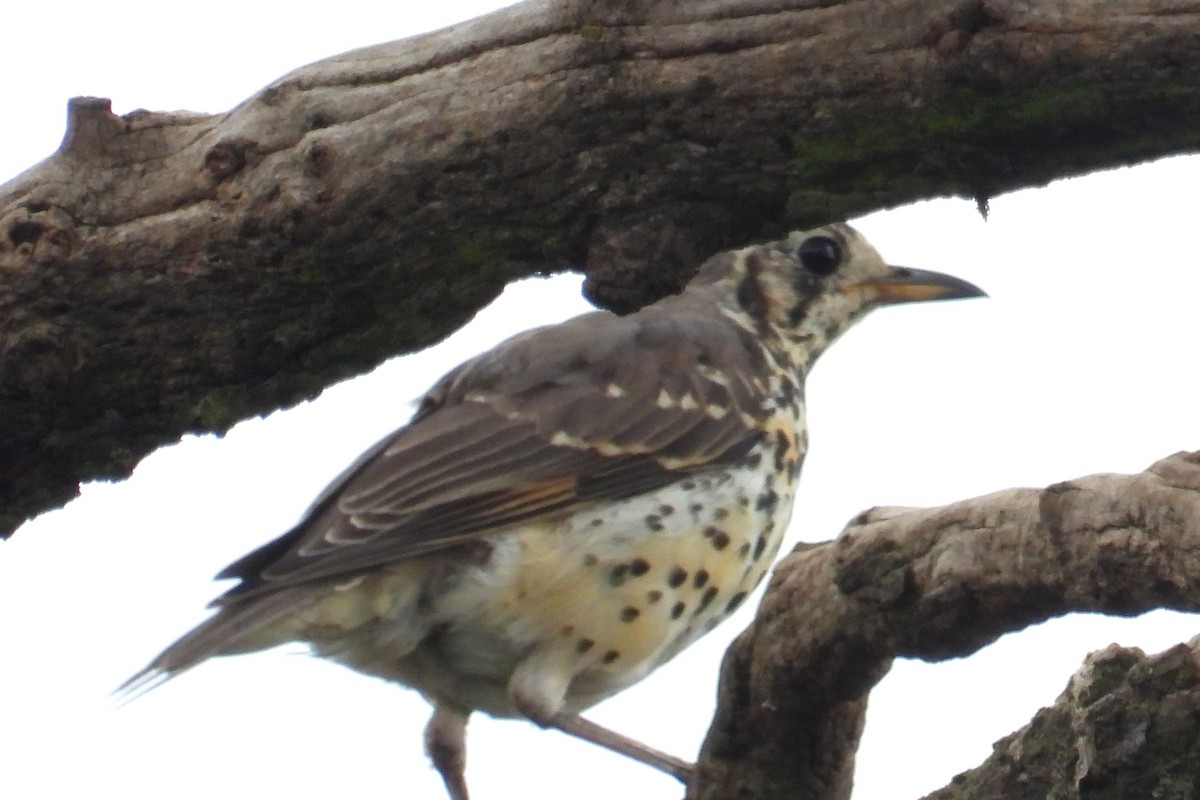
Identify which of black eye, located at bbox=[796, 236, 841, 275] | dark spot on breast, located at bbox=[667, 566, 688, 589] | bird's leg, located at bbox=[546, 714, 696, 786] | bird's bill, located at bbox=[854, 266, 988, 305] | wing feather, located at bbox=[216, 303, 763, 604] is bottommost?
bird's leg, located at bbox=[546, 714, 696, 786]

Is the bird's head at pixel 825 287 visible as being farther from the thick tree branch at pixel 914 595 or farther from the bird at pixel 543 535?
the thick tree branch at pixel 914 595

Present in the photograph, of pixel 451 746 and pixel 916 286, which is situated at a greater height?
pixel 916 286

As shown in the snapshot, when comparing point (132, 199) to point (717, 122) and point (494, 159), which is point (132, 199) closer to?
point (494, 159)

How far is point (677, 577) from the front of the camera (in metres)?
5.99

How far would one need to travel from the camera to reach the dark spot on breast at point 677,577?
5.98 meters

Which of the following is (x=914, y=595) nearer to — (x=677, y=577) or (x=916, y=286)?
(x=677, y=577)

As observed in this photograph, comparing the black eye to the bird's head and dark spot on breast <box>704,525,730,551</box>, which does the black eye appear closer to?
the bird's head

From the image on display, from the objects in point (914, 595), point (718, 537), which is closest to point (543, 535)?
point (718, 537)

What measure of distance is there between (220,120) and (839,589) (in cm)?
192

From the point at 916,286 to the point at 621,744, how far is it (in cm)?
246

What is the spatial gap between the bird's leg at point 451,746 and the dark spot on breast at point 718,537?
108 centimetres

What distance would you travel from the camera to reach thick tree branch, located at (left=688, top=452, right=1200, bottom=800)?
3844mm

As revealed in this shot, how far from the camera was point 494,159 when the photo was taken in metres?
4.02

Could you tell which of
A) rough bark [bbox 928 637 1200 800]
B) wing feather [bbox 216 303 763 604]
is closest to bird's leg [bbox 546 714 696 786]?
wing feather [bbox 216 303 763 604]
